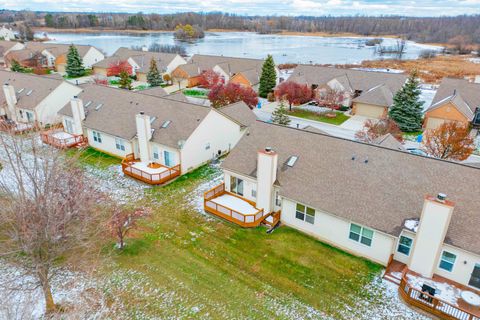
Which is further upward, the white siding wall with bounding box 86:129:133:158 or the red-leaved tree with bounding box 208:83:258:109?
the red-leaved tree with bounding box 208:83:258:109

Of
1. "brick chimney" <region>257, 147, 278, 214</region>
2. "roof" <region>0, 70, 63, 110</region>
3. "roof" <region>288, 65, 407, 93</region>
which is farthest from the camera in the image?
"roof" <region>288, 65, 407, 93</region>

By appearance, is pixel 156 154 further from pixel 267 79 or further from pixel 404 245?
pixel 267 79

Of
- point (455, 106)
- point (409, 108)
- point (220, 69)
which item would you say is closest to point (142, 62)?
point (220, 69)

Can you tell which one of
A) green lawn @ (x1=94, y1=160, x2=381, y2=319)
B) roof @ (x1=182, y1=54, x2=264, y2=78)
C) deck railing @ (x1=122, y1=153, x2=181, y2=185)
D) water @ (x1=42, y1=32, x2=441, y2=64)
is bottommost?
water @ (x1=42, y1=32, x2=441, y2=64)

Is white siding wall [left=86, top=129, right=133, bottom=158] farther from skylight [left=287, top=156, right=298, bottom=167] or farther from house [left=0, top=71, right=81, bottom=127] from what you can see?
skylight [left=287, top=156, right=298, bottom=167]

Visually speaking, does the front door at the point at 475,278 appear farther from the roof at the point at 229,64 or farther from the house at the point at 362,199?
the roof at the point at 229,64

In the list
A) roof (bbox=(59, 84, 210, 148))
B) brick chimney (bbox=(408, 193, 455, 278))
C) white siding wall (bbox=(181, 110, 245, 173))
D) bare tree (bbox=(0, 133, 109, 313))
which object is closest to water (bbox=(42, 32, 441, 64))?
roof (bbox=(59, 84, 210, 148))

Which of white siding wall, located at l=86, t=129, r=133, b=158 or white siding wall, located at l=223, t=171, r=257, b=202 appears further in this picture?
white siding wall, located at l=86, t=129, r=133, b=158
